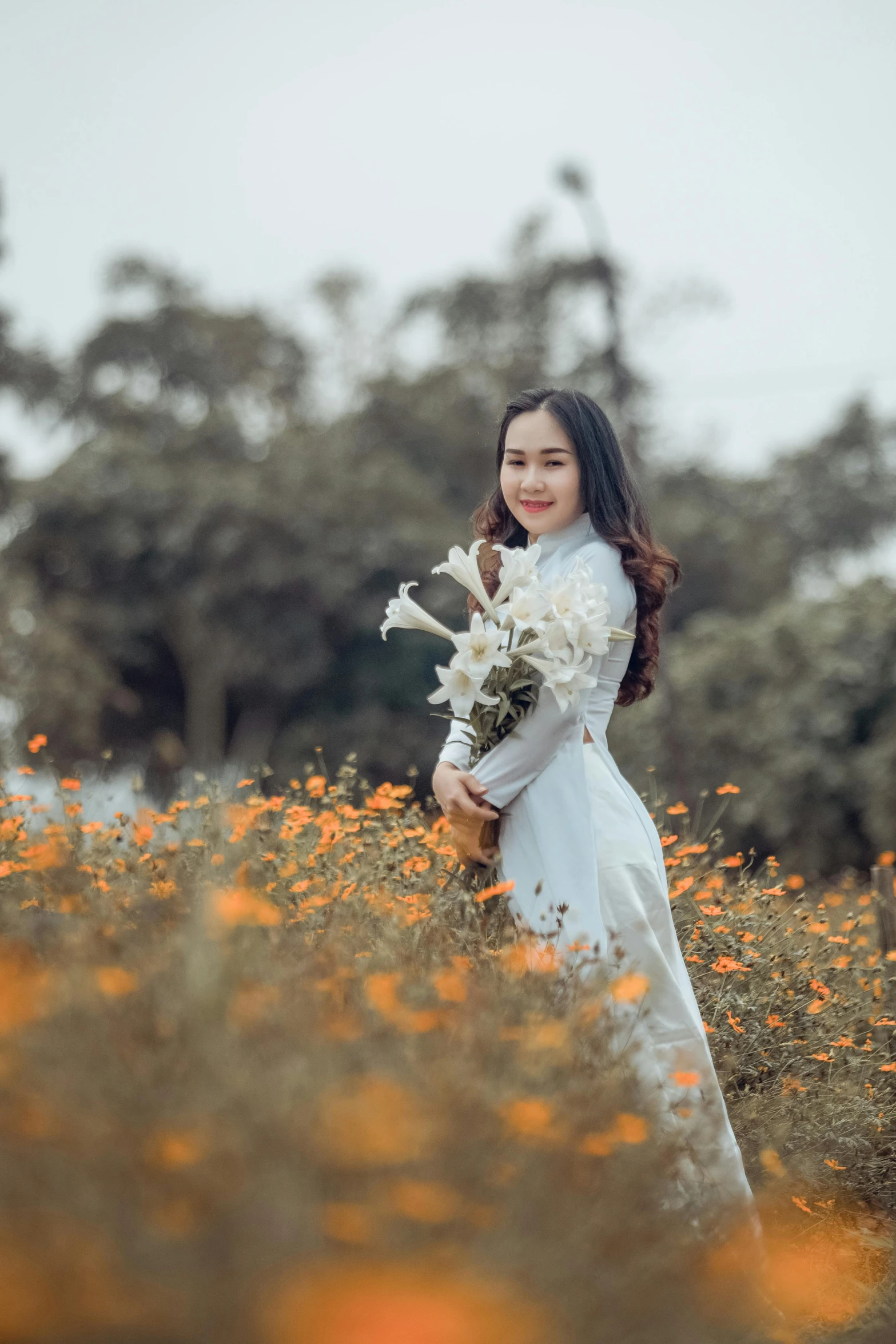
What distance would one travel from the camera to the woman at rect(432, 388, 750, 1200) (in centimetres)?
246

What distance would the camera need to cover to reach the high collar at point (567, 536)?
2865mm

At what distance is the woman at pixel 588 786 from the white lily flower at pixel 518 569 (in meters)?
0.20

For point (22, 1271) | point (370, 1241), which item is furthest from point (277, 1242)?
point (22, 1271)

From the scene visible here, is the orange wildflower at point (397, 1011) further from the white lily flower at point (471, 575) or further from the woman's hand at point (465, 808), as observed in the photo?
the white lily flower at point (471, 575)

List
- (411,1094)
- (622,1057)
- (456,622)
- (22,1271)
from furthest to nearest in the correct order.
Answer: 1. (456,622)
2. (622,1057)
3. (411,1094)
4. (22,1271)

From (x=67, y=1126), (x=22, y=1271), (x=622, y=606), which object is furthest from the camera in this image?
(x=622, y=606)

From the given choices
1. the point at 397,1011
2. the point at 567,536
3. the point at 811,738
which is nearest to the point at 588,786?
the point at 567,536

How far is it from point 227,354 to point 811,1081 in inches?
898

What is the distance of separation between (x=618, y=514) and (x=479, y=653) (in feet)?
2.07

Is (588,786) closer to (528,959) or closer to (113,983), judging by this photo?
(528,959)

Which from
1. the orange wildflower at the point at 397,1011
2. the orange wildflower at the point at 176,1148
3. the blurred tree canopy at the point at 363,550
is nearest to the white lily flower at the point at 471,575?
the orange wildflower at the point at 397,1011

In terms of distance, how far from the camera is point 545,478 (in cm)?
288

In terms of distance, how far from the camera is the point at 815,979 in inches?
142

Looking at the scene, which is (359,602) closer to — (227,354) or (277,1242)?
(227,354)
